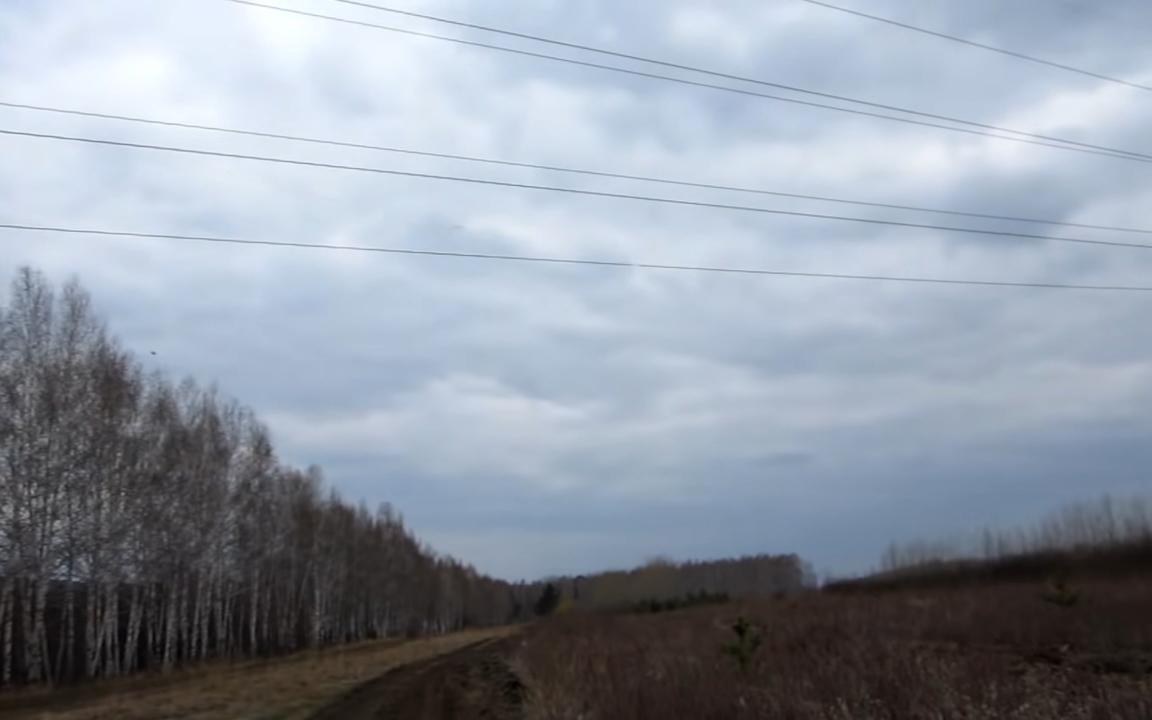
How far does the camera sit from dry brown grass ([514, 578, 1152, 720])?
11578 millimetres

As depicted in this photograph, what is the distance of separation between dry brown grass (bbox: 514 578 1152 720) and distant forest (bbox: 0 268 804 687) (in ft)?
66.5

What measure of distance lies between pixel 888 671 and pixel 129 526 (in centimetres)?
3861

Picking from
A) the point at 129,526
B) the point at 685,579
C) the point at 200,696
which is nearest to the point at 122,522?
the point at 129,526

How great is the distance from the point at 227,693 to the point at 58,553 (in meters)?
14.7

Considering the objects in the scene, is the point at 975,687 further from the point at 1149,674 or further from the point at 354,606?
the point at 354,606

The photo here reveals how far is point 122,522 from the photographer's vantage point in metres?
44.3

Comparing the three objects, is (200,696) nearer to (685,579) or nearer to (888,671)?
(888,671)

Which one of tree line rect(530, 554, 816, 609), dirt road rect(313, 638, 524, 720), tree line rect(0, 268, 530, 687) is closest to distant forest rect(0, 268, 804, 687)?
tree line rect(0, 268, 530, 687)

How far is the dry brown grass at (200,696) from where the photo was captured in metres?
24.2

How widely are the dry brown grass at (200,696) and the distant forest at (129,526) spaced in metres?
4.29

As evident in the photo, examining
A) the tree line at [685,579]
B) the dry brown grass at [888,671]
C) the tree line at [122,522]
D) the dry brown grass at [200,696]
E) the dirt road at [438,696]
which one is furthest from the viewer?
the tree line at [685,579]

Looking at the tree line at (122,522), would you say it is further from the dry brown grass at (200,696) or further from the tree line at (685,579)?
the tree line at (685,579)

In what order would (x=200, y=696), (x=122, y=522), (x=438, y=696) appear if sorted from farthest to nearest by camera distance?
(x=122, y=522), (x=200, y=696), (x=438, y=696)

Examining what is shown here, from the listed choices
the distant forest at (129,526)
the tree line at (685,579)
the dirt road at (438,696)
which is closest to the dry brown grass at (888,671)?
the dirt road at (438,696)
